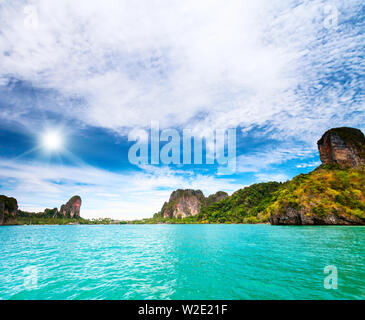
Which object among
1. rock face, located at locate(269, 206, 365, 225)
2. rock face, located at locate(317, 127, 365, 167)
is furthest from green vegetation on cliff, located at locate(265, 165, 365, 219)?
rock face, located at locate(317, 127, 365, 167)

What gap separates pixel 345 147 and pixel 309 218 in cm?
7273

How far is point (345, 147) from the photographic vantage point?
12100cm

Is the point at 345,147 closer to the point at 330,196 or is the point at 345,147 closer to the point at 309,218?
the point at 330,196

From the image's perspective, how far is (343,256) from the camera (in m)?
20.1

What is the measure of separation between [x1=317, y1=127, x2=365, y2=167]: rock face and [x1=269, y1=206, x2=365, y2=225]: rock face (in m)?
57.9

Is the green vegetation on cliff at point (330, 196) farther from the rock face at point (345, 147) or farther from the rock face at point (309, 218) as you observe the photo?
the rock face at point (345, 147)

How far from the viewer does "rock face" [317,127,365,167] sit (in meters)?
118

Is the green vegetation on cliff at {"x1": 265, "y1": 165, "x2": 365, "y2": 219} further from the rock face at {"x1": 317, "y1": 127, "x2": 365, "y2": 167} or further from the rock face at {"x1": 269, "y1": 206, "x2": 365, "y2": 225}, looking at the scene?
the rock face at {"x1": 317, "y1": 127, "x2": 365, "y2": 167}

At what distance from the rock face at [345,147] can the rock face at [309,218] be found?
57.9 meters

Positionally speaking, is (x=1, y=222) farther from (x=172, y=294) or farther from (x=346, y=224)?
(x=346, y=224)

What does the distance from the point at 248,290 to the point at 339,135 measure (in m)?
156

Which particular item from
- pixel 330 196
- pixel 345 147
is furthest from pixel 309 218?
pixel 345 147
